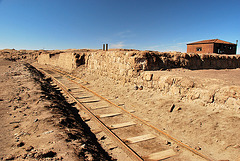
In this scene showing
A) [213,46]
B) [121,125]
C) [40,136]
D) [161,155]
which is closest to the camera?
[40,136]

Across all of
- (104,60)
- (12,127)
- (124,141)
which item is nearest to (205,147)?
(124,141)

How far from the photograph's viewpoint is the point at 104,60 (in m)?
13.4

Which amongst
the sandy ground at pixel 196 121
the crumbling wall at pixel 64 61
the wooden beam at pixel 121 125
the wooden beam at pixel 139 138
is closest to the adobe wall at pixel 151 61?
the sandy ground at pixel 196 121

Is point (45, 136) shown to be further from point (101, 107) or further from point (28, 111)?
point (101, 107)

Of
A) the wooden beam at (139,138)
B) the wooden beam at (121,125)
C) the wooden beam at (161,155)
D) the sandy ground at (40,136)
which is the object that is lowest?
the wooden beam at (161,155)

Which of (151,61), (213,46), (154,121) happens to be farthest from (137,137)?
(213,46)

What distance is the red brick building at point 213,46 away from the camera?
2603 centimetres

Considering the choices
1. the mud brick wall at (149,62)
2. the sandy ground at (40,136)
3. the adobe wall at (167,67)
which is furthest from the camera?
the mud brick wall at (149,62)

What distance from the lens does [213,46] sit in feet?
84.4

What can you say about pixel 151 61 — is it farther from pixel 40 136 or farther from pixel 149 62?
pixel 40 136

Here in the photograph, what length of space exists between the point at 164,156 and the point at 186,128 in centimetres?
170

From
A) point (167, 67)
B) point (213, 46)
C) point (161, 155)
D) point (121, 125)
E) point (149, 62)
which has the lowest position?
point (161, 155)

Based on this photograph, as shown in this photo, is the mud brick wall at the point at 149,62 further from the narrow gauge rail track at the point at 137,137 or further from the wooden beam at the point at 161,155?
the wooden beam at the point at 161,155

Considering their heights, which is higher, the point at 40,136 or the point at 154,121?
the point at 40,136
